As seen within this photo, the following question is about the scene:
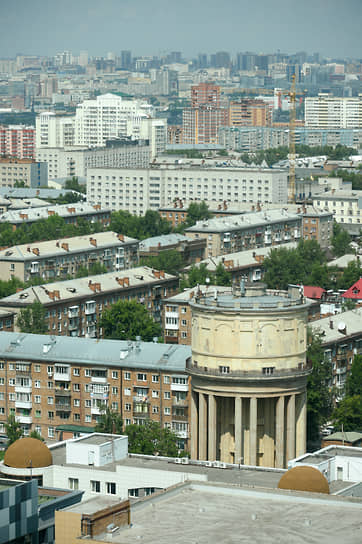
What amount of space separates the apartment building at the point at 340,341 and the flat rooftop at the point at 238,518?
50928mm

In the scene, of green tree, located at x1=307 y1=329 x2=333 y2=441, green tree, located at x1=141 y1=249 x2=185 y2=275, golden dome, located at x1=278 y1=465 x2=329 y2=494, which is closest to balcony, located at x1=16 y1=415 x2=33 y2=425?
green tree, located at x1=307 y1=329 x2=333 y2=441

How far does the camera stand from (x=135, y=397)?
91.1 meters

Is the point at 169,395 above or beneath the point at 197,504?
beneath

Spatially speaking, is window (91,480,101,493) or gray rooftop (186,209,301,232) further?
gray rooftop (186,209,301,232)

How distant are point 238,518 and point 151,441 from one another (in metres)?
31.4

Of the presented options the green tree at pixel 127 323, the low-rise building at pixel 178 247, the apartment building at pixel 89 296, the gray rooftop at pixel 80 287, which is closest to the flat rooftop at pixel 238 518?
the green tree at pixel 127 323

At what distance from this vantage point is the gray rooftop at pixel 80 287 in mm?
121438

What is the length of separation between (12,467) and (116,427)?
2305 centimetres

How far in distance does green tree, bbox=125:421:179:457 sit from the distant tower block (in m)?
4.32

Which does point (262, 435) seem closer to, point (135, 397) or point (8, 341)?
point (135, 397)

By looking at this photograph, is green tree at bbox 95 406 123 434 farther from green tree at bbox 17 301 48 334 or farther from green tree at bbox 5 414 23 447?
green tree at bbox 17 301 48 334

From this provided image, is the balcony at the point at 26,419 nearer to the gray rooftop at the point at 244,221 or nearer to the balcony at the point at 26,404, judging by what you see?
the balcony at the point at 26,404

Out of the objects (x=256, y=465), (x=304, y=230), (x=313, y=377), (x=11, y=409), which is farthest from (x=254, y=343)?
(x=304, y=230)

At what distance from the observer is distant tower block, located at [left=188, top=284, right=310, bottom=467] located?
69.0 metres
